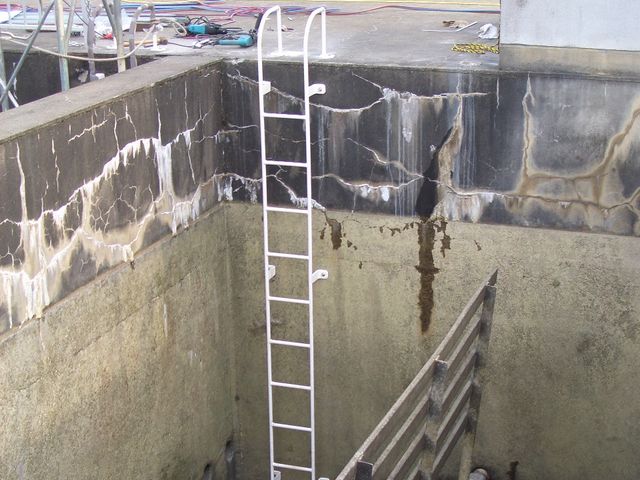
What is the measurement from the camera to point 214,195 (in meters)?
7.41

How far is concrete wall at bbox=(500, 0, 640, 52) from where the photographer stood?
20.8ft

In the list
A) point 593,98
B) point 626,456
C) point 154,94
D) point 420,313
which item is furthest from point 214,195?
point 626,456

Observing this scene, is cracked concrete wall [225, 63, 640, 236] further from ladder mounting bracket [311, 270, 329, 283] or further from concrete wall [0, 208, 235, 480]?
concrete wall [0, 208, 235, 480]

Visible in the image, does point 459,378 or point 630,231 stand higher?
point 630,231

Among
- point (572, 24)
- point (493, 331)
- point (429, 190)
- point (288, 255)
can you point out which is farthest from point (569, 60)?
point (288, 255)

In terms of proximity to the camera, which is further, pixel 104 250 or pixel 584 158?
pixel 584 158

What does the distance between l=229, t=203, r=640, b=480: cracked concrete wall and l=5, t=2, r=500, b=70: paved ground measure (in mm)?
1188

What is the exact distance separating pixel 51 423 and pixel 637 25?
4.49m

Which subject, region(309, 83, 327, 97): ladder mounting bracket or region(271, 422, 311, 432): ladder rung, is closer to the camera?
region(309, 83, 327, 97): ladder mounting bracket

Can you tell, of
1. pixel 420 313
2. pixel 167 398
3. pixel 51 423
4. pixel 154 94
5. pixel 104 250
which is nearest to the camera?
pixel 51 423

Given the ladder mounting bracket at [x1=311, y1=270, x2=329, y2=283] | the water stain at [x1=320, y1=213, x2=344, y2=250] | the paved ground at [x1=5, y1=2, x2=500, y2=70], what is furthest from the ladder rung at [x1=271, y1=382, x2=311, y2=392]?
the paved ground at [x1=5, y1=2, x2=500, y2=70]

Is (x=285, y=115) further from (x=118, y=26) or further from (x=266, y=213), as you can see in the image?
(x=118, y=26)

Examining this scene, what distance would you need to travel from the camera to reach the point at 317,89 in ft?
22.9

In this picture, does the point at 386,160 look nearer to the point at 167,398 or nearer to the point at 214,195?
the point at 214,195
